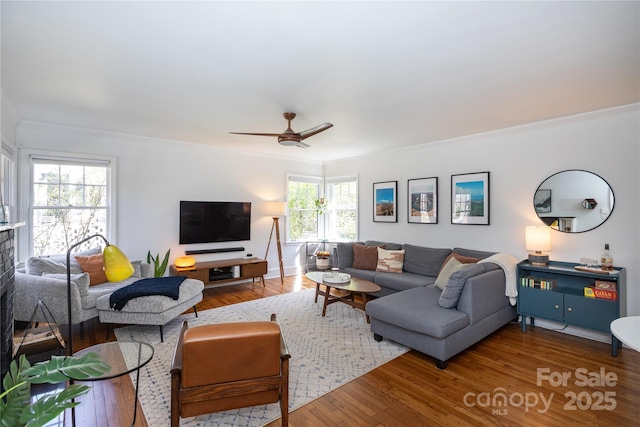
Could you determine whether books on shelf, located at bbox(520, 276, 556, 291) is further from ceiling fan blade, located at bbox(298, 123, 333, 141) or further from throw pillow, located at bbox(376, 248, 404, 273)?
ceiling fan blade, located at bbox(298, 123, 333, 141)

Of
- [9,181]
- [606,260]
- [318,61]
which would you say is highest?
[318,61]

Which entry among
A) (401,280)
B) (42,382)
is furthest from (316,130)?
(42,382)

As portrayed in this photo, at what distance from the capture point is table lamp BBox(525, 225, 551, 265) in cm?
357

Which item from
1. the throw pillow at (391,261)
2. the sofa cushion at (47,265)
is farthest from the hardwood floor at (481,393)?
the throw pillow at (391,261)

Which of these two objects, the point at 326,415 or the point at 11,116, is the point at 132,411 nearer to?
the point at 326,415

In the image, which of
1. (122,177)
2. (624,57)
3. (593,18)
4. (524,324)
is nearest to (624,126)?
(624,57)

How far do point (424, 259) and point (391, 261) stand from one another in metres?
0.49

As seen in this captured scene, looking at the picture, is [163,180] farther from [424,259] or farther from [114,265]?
[424,259]

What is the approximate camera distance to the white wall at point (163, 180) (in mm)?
4152

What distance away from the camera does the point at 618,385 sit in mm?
2467

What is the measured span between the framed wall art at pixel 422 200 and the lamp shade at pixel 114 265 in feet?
14.4

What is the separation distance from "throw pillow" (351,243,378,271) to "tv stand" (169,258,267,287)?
5.38 feet

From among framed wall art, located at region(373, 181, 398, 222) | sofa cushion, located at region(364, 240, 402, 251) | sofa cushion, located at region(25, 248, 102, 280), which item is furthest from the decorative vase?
sofa cushion, located at region(25, 248, 102, 280)

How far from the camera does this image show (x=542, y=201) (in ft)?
12.4
